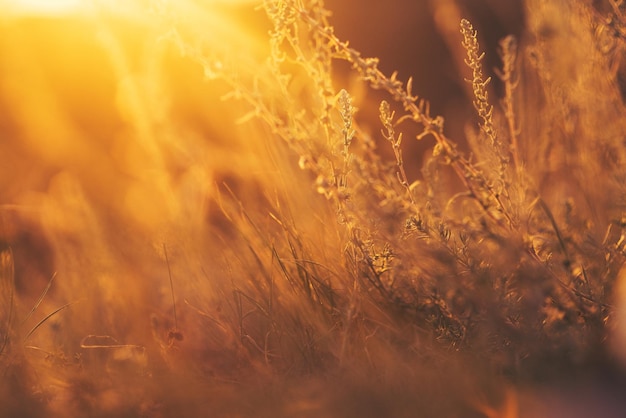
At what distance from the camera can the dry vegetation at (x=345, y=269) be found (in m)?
1.45

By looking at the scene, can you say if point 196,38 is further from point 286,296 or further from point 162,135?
point 286,296

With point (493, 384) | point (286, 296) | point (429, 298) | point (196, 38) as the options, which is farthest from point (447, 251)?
point (196, 38)

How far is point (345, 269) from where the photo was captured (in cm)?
173

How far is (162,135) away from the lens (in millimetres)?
1857

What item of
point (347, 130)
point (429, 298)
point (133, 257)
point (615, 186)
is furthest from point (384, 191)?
point (133, 257)

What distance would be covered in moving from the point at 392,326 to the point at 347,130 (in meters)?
0.47

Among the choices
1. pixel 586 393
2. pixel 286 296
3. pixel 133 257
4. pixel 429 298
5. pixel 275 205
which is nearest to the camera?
pixel 586 393

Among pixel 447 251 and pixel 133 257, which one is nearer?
pixel 447 251

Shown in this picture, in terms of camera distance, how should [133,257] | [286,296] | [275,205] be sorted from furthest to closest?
[133,257] < [275,205] < [286,296]

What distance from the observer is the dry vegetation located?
4.76 feet

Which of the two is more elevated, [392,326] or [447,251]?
[447,251]

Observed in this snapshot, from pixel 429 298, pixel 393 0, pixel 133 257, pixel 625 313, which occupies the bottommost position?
pixel 133 257

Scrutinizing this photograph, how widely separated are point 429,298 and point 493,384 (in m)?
A: 0.27

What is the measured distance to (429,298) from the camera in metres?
1.63
